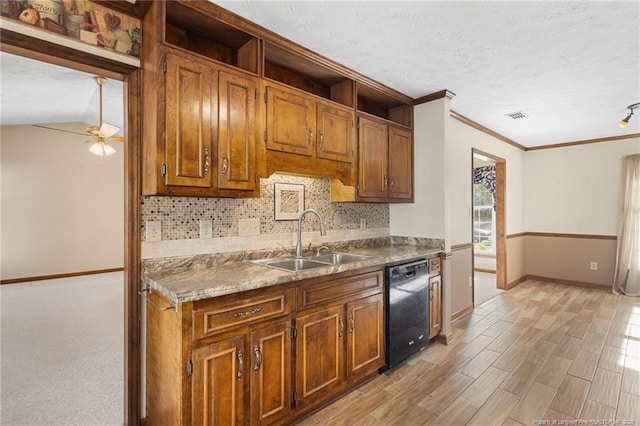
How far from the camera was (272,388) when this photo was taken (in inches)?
70.1

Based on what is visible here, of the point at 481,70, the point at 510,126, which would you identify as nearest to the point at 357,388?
the point at 481,70

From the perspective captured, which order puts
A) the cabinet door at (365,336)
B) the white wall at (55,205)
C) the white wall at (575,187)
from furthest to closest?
1. the white wall at (55,205)
2. the white wall at (575,187)
3. the cabinet door at (365,336)

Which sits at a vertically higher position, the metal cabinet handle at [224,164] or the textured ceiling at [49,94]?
the textured ceiling at [49,94]

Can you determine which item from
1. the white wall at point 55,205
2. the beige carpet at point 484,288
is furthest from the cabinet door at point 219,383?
the white wall at point 55,205

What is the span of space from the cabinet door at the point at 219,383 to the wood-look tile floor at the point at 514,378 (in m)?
0.58

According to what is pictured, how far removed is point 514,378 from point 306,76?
9.91 ft

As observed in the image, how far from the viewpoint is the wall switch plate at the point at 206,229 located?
7.01 feet

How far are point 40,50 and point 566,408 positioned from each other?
12.5 ft

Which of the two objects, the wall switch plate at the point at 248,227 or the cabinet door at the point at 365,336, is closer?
the cabinet door at the point at 365,336

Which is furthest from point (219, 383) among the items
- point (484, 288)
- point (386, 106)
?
point (484, 288)

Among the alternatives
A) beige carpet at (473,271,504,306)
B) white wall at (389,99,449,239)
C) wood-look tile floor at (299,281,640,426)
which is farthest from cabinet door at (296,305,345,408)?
beige carpet at (473,271,504,306)

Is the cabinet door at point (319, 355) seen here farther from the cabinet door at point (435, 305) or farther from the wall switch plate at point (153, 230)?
the cabinet door at point (435, 305)

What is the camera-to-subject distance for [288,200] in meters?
2.68

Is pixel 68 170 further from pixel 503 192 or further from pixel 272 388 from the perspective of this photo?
pixel 503 192
